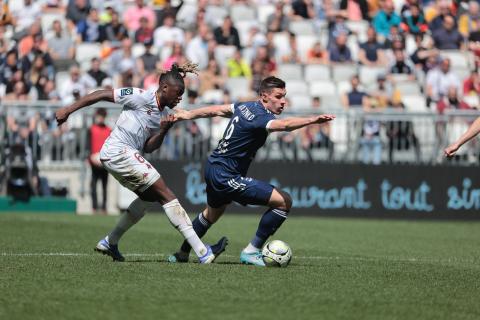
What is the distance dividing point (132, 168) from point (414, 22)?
18.3 metres

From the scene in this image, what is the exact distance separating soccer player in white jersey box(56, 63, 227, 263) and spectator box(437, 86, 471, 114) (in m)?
14.7

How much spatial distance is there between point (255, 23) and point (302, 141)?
19.0 feet

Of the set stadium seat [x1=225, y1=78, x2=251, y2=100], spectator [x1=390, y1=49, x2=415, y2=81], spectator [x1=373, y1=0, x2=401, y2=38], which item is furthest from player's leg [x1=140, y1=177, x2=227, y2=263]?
spectator [x1=373, y1=0, x2=401, y2=38]

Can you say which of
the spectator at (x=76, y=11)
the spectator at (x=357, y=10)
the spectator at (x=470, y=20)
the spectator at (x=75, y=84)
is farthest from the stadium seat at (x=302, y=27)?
the spectator at (x=75, y=84)

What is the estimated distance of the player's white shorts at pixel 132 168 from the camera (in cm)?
1157

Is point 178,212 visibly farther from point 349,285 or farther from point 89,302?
point 89,302

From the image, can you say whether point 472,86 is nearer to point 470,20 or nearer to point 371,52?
point 371,52

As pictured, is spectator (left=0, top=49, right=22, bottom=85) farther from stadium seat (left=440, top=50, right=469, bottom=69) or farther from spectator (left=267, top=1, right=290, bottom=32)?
stadium seat (left=440, top=50, right=469, bottom=69)

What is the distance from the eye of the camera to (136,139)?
11.8m

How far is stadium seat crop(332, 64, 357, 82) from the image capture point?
1057 inches

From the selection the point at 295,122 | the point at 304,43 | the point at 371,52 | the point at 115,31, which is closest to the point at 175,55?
the point at 115,31

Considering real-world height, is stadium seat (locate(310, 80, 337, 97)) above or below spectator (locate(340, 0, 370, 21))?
below

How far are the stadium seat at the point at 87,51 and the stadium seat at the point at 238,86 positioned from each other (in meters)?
3.30

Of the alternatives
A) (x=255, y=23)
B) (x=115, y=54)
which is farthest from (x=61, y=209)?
(x=255, y=23)
